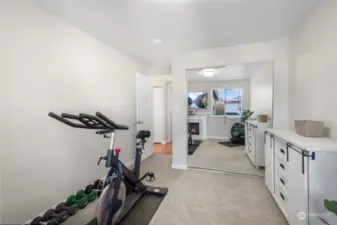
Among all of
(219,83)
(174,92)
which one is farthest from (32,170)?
(219,83)

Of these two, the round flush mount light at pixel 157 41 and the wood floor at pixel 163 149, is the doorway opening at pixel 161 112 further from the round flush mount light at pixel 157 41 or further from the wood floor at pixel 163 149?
the round flush mount light at pixel 157 41

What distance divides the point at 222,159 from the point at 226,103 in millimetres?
2039

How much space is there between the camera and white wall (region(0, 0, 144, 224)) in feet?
5.16

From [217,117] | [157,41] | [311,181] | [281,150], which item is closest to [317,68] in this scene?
[281,150]

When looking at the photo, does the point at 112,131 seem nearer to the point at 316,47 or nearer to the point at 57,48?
the point at 57,48

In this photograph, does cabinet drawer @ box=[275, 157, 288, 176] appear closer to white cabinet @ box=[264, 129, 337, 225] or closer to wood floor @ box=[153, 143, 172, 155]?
white cabinet @ box=[264, 129, 337, 225]

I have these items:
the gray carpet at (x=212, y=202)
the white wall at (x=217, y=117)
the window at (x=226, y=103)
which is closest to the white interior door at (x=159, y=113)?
the white wall at (x=217, y=117)

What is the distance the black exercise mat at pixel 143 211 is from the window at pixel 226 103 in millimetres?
3751

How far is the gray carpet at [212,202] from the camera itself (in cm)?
190

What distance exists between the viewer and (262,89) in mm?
3646

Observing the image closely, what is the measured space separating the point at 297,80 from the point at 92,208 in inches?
128

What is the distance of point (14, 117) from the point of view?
161 cm

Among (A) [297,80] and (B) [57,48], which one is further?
(A) [297,80]

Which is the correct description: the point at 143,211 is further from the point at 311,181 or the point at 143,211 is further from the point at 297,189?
the point at 311,181
